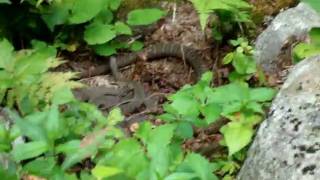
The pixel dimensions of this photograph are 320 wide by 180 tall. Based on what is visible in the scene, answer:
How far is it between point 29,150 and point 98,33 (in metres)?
2.21

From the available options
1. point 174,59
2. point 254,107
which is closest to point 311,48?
point 254,107

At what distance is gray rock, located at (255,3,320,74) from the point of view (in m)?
4.07

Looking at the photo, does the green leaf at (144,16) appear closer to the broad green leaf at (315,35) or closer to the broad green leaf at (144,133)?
the broad green leaf at (144,133)

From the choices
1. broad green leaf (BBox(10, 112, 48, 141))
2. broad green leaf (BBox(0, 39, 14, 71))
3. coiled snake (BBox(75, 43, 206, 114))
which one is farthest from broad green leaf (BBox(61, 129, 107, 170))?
coiled snake (BBox(75, 43, 206, 114))

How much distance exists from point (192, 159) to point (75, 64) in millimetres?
2251

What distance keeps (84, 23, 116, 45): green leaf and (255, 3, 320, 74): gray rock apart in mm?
973

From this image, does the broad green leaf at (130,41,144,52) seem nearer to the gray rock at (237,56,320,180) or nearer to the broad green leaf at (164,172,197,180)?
the gray rock at (237,56,320,180)

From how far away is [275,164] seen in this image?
8.24 ft

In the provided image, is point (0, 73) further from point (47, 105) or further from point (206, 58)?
point (206, 58)

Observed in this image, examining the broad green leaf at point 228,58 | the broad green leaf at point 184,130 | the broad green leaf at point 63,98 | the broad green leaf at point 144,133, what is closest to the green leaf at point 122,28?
the broad green leaf at point 228,58

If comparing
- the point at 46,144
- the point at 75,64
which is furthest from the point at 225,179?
the point at 75,64

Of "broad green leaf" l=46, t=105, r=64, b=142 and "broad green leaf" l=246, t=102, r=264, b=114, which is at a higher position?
"broad green leaf" l=46, t=105, r=64, b=142

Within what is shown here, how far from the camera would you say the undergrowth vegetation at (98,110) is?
2371 mm

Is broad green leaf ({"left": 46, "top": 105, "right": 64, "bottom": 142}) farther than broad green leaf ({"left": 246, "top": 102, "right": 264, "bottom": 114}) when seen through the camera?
No
